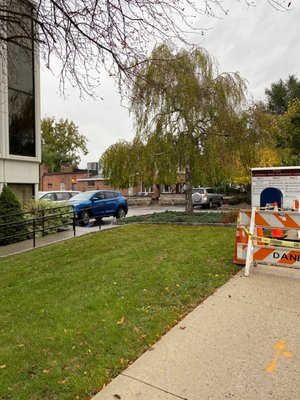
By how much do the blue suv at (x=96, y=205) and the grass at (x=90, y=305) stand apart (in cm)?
572

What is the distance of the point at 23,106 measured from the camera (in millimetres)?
13820

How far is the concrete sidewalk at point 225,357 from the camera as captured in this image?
Result: 8.70 ft

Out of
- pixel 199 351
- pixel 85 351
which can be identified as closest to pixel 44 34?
pixel 85 351

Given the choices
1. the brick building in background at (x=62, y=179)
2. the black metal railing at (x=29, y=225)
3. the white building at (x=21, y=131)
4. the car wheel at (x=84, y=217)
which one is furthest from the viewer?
the brick building in background at (x=62, y=179)

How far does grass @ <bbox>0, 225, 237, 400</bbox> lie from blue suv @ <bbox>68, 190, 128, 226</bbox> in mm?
5722

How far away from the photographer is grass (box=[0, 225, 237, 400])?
295 cm

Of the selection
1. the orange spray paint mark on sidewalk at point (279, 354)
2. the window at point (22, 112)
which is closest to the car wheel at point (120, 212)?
the window at point (22, 112)

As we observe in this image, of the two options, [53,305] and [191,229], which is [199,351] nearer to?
[53,305]

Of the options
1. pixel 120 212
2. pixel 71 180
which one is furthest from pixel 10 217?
pixel 71 180

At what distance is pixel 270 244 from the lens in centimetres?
578

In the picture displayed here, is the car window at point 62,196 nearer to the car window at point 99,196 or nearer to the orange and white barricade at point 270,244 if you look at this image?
the car window at point 99,196

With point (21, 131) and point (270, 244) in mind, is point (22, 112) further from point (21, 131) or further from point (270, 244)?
point (270, 244)

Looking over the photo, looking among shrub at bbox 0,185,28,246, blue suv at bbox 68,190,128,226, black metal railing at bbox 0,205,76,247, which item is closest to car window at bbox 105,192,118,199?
blue suv at bbox 68,190,128,226

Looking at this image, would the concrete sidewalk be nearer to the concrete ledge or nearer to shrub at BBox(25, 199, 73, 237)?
shrub at BBox(25, 199, 73, 237)
